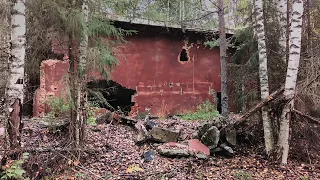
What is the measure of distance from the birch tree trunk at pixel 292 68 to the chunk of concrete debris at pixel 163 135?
2.60 meters

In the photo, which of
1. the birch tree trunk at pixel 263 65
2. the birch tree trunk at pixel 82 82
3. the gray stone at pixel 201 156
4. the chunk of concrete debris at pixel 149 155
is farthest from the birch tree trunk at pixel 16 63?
the birch tree trunk at pixel 263 65

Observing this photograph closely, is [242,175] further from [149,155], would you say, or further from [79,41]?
[79,41]

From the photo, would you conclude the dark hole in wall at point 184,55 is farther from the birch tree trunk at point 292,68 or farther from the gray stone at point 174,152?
the birch tree trunk at point 292,68

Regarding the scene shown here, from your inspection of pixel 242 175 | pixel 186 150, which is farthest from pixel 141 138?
pixel 242 175

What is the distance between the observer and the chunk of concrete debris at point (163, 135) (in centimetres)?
765

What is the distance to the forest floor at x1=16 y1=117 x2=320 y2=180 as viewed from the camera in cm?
567

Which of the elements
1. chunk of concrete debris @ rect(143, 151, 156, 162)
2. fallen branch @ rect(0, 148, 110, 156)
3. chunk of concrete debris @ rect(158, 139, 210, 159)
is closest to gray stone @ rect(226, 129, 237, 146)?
chunk of concrete debris @ rect(158, 139, 210, 159)

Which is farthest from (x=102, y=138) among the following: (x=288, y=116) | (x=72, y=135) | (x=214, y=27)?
(x=214, y=27)

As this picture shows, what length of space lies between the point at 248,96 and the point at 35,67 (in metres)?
5.86

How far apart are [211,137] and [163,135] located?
48.5 inches

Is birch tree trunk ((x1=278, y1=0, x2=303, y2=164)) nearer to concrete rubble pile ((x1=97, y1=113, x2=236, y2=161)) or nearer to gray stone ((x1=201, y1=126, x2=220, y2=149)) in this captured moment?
concrete rubble pile ((x1=97, y1=113, x2=236, y2=161))

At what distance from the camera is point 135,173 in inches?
232

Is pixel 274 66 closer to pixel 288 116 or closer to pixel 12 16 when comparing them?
pixel 288 116

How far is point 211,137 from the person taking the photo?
7297 millimetres
